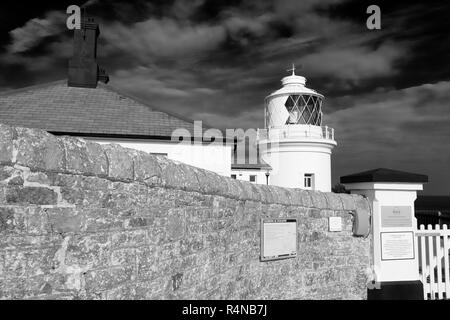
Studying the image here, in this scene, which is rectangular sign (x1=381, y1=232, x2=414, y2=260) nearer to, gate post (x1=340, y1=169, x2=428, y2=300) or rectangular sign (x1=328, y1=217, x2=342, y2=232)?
gate post (x1=340, y1=169, x2=428, y2=300)

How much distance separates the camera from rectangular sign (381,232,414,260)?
5.86 metres

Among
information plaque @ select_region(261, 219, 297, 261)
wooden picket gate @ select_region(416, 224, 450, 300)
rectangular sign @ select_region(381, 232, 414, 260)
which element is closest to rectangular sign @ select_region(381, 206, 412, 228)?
rectangular sign @ select_region(381, 232, 414, 260)

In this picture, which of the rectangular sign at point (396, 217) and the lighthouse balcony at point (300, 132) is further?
the lighthouse balcony at point (300, 132)

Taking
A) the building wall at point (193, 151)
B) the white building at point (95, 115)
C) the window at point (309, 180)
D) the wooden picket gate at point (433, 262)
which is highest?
the white building at point (95, 115)

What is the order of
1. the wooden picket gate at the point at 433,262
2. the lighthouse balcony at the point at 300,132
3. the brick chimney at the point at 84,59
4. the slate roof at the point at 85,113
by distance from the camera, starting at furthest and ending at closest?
the lighthouse balcony at the point at 300,132 < the brick chimney at the point at 84,59 < the slate roof at the point at 85,113 < the wooden picket gate at the point at 433,262

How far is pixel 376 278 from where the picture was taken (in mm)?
5891

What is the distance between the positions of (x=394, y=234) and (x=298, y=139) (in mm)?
12607

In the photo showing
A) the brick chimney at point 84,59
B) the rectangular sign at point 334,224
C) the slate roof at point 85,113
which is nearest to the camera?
the rectangular sign at point 334,224

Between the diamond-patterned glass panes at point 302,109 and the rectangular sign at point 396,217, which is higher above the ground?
the diamond-patterned glass panes at point 302,109

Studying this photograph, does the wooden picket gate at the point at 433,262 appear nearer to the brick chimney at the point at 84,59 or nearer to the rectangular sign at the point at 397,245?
the rectangular sign at the point at 397,245

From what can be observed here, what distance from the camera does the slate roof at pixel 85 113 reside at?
12609mm

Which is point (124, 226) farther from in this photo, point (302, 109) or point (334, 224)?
point (302, 109)

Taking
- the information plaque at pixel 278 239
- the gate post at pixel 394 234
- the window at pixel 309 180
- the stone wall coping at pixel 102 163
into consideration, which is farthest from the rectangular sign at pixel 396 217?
the window at pixel 309 180

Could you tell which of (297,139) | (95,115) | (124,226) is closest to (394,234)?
(124,226)
